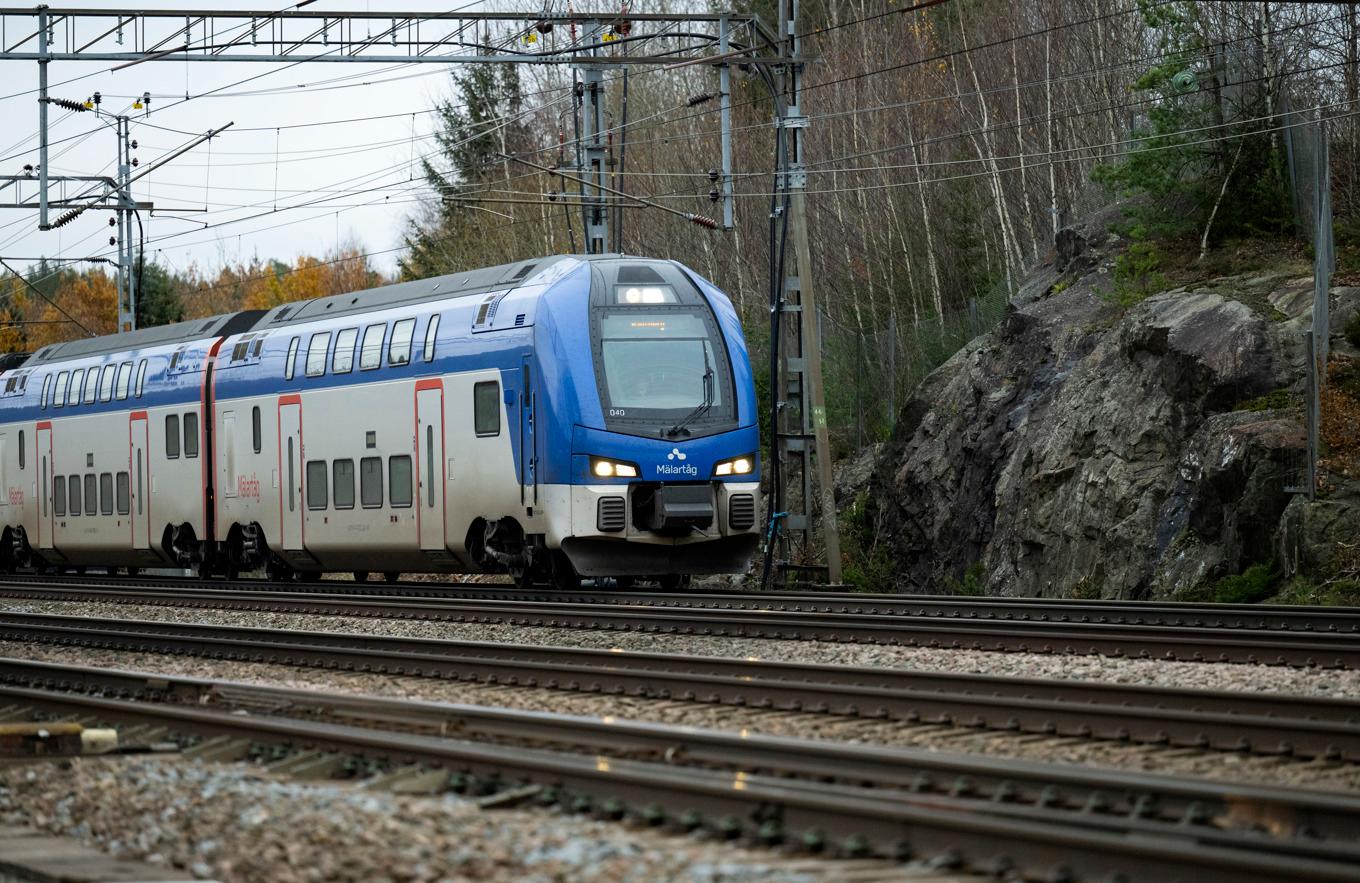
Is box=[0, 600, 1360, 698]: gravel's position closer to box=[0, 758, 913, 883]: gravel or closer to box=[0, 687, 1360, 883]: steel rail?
box=[0, 687, 1360, 883]: steel rail

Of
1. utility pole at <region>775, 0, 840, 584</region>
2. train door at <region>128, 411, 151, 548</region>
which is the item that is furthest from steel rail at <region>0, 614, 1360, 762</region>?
train door at <region>128, 411, 151, 548</region>

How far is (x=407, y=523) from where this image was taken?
22469mm

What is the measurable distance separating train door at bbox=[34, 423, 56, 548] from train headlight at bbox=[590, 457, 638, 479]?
1564cm

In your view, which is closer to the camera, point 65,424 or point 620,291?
point 620,291

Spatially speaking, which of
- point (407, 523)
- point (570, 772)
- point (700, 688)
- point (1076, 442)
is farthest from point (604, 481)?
point (570, 772)

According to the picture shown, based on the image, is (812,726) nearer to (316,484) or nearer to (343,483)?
(343,483)

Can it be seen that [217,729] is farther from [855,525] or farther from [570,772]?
[855,525]

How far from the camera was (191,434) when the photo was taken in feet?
89.9

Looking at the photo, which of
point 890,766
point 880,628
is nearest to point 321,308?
point 880,628

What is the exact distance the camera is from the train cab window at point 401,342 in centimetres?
2223

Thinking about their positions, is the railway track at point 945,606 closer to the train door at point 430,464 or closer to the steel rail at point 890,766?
the train door at point 430,464

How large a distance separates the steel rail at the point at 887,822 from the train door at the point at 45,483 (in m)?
24.2

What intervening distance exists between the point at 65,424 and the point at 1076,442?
713 inches

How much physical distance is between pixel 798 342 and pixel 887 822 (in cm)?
1764
